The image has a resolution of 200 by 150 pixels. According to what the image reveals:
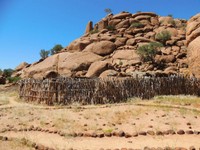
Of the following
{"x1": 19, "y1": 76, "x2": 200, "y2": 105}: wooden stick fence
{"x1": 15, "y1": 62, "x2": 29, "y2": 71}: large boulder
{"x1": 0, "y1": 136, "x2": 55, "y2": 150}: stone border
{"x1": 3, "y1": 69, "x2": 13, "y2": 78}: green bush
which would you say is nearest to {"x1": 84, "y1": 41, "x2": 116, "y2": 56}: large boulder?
{"x1": 15, "y1": 62, "x2": 29, "y2": 71}: large boulder

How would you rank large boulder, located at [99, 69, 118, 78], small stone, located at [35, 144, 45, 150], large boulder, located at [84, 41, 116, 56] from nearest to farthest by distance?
1. small stone, located at [35, 144, 45, 150]
2. large boulder, located at [99, 69, 118, 78]
3. large boulder, located at [84, 41, 116, 56]

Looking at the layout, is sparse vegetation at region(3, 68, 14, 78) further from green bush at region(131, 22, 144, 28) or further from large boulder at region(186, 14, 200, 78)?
large boulder at region(186, 14, 200, 78)

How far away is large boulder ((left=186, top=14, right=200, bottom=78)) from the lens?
1777 centimetres

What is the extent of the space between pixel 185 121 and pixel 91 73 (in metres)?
16.5

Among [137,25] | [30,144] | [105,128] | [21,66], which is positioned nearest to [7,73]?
[21,66]

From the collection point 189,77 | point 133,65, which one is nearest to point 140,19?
point 133,65

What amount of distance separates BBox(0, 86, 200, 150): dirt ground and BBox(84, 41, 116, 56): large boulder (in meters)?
22.1

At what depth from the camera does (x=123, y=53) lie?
33.7 meters

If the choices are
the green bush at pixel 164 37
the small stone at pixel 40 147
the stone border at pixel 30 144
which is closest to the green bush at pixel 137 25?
the green bush at pixel 164 37

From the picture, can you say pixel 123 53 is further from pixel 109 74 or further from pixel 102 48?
pixel 109 74

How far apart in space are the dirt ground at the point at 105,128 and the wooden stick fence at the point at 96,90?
7.10 feet

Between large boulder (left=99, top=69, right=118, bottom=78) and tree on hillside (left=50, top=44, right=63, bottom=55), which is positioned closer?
large boulder (left=99, top=69, right=118, bottom=78)

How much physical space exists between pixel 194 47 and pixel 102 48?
60.2 feet

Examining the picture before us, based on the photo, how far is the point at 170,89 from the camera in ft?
53.5
